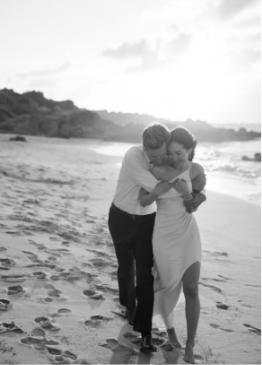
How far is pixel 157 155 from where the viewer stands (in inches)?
121

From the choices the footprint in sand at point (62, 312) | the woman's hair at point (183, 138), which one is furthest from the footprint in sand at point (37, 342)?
the woman's hair at point (183, 138)

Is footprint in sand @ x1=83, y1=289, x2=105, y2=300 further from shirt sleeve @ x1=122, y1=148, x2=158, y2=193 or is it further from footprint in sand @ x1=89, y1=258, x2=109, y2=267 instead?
shirt sleeve @ x1=122, y1=148, x2=158, y2=193

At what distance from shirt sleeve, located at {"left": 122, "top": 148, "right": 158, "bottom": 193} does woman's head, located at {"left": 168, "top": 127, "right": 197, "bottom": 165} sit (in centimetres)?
25

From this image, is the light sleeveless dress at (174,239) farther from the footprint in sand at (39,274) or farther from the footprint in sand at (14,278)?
the footprint in sand at (14,278)

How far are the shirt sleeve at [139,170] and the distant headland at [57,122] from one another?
28812 mm

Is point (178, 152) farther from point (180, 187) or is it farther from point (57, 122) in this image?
point (57, 122)

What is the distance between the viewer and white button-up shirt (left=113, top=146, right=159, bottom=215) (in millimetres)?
3070

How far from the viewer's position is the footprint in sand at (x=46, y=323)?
3.05m

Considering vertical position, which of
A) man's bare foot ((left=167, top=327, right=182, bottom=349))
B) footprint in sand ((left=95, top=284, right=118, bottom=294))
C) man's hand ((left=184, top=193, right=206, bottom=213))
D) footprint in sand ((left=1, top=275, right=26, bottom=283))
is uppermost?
man's hand ((left=184, top=193, right=206, bottom=213))

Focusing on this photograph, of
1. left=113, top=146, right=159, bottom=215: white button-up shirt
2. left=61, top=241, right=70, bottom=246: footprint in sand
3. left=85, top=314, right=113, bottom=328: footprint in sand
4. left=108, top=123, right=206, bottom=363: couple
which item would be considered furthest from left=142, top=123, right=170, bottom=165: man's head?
left=61, top=241, right=70, bottom=246: footprint in sand

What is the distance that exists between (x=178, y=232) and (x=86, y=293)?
1234 mm

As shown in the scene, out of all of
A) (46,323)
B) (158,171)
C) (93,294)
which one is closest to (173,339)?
(93,294)

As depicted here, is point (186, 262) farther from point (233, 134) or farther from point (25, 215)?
point (233, 134)

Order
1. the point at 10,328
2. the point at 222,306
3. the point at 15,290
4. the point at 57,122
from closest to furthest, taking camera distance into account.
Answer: the point at 10,328
the point at 15,290
the point at 222,306
the point at 57,122
